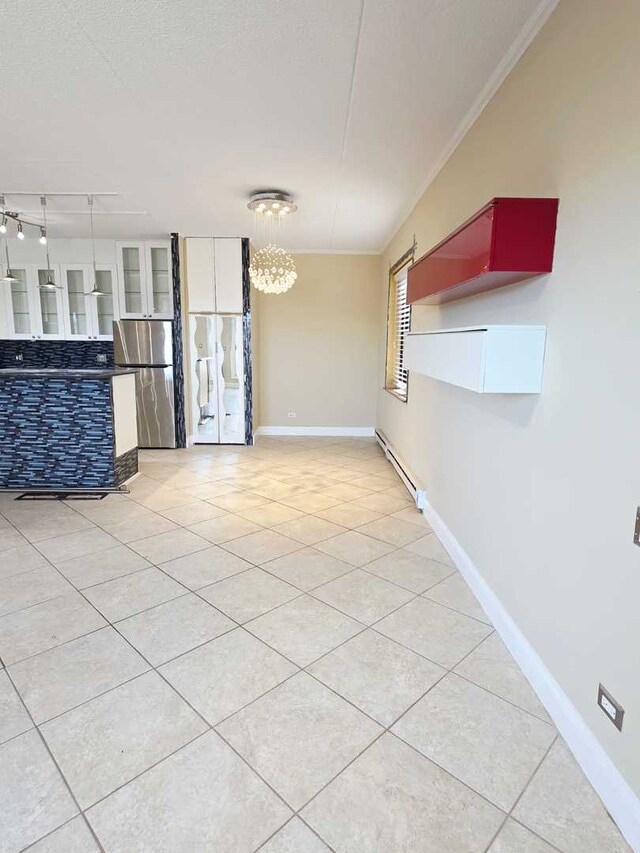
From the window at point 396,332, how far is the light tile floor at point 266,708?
2856 millimetres

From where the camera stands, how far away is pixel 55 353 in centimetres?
637

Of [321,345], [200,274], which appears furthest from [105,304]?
[321,345]

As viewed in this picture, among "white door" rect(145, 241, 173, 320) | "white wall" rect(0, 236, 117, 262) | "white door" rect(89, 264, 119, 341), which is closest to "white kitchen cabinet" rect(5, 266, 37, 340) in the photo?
"white wall" rect(0, 236, 117, 262)

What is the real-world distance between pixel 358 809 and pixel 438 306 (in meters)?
3.02

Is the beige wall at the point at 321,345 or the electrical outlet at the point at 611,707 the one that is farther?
the beige wall at the point at 321,345

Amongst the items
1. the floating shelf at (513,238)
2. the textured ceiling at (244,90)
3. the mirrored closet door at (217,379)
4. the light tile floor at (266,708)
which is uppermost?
the textured ceiling at (244,90)

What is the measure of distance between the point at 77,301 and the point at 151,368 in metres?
1.42

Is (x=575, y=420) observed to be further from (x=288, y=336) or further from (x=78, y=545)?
(x=288, y=336)

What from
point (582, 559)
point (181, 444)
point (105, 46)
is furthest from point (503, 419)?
point (181, 444)

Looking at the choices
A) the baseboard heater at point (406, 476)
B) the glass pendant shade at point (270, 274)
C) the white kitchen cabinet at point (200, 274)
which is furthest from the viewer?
the white kitchen cabinet at point (200, 274)

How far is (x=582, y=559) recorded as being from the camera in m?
1.54

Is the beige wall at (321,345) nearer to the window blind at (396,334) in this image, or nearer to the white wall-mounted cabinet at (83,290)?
the window blind at (396,334)

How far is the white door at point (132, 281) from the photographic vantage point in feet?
19.9

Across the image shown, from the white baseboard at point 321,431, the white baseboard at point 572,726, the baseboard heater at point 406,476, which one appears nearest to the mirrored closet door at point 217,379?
the white baseboard at point 321,431
